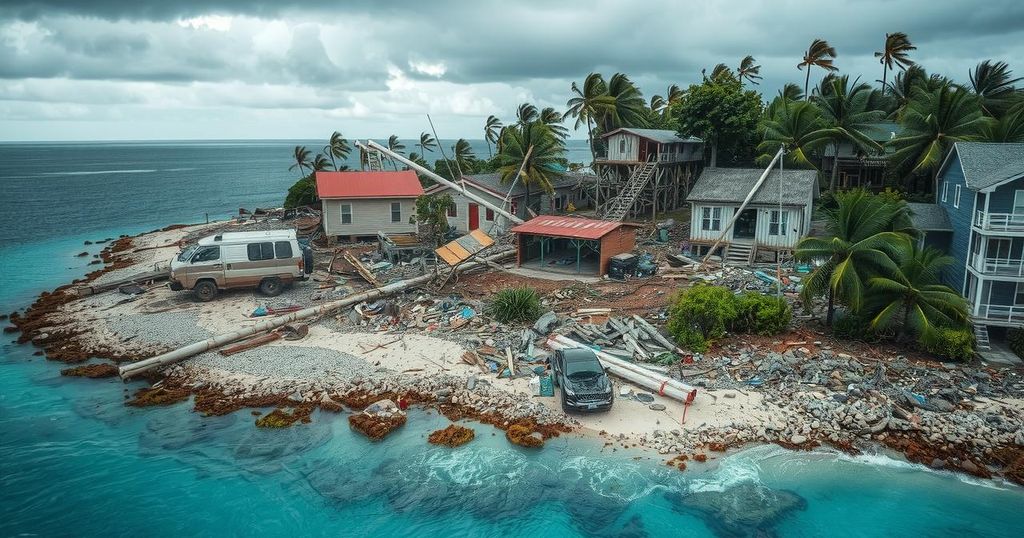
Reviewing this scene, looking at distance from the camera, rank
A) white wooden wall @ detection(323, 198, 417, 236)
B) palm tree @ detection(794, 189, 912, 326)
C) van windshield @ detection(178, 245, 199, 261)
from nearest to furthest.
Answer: palm tree @ detection(794, 189, 912, 326), van windshield @ detection(178, 245, 199, 261), white wooden wall @ detection(323, 198, 417, 236)

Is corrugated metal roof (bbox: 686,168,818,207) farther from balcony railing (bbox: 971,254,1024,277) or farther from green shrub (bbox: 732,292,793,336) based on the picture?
green shrub (bbox: 732,292,793,336)

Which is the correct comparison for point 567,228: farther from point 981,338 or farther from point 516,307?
point 981,338

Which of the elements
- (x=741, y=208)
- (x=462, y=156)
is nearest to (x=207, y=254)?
(x=741, y=208)

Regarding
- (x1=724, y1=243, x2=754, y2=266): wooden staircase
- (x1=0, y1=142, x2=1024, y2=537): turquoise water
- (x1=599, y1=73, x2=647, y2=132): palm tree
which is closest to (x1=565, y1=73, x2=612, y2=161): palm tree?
(x1=599, y1=73, x2=647, y2=132): palm tree

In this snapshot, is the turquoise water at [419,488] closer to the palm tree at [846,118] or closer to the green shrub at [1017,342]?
the green shrub at [1017,342]

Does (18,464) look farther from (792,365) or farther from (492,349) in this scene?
(792,365)

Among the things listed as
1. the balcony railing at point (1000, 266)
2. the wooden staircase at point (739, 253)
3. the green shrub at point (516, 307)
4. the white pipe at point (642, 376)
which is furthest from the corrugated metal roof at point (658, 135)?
the white pipe at point (642, 376)

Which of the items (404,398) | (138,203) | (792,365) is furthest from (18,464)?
(138,203)
